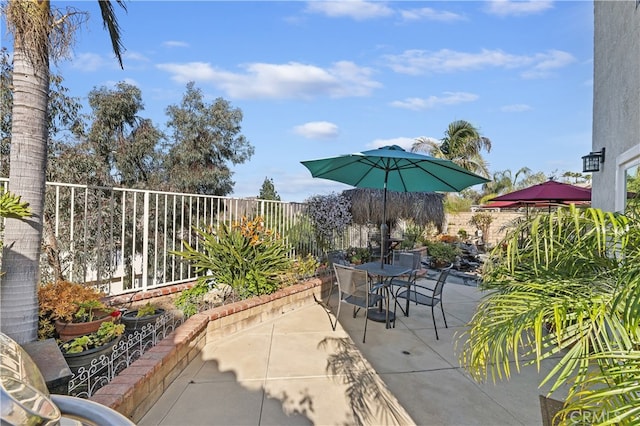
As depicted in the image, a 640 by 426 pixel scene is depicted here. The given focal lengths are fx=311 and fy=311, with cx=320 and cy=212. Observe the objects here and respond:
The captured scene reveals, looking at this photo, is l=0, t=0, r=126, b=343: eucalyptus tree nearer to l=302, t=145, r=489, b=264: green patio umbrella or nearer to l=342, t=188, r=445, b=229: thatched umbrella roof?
l=302, t=145, r=489, b=264: green patio umbrella

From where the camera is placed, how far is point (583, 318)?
138cm

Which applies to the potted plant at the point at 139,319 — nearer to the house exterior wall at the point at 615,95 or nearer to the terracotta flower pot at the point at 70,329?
the terracotta flower pot at the point at 70,329

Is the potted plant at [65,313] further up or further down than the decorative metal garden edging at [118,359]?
further up

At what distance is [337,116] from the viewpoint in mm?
10891

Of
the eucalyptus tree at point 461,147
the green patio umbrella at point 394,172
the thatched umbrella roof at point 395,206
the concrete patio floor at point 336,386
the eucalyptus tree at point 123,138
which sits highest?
the eucalyptus tree at point 461,147

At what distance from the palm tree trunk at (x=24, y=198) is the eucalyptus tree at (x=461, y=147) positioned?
1929cm

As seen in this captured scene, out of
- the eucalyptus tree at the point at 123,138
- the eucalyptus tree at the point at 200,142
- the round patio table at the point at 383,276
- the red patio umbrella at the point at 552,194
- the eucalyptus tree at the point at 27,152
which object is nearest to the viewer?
the eucalyptus tree at the point at 27,152

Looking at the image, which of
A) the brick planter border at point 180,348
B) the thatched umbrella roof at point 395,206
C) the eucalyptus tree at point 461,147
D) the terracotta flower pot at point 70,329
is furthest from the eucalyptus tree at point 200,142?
the eucalyptus tree at point 461,147

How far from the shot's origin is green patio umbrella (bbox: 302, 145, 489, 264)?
4629 mm

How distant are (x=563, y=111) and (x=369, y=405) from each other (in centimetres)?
867

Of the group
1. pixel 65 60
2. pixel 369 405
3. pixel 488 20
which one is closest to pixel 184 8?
pixel 65 60

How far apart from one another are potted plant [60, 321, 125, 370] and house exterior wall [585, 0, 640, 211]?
5.45 meters

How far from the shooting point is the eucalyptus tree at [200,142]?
35.4 ft

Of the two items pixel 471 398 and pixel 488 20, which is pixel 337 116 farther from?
pixel 471 398
